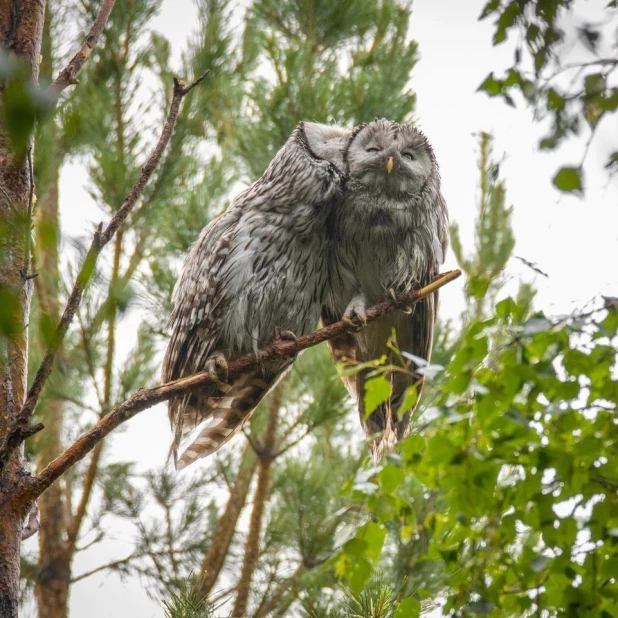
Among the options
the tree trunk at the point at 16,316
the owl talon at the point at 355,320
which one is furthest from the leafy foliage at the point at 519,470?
the owl talon at the point at 355,320

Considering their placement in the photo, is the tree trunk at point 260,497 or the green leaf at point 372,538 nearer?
the green leaf at point 372,538

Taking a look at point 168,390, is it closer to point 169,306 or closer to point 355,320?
point 355,320

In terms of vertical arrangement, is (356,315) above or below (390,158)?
below

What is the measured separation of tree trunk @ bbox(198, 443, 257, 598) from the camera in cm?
347

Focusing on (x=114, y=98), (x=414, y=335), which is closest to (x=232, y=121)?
(x=114, y=98)

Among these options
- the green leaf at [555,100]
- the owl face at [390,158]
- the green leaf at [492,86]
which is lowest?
the green leaf at [555,100]

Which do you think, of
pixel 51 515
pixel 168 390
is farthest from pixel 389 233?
pixel 51 515

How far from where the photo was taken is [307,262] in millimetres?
2471

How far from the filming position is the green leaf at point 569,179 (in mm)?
1143

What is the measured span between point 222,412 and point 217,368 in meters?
0.31

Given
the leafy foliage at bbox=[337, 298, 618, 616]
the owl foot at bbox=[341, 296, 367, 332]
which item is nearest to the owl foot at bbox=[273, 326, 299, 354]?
the owl foot at bbox=[341, 296, 367, 332]

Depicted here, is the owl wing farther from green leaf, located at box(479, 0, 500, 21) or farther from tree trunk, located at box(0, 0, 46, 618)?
green leaf, located at box(479, 0, 500, 21)

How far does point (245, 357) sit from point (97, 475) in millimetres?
1679

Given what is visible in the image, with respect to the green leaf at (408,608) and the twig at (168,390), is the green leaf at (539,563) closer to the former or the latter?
the green leaf at (408,608)
